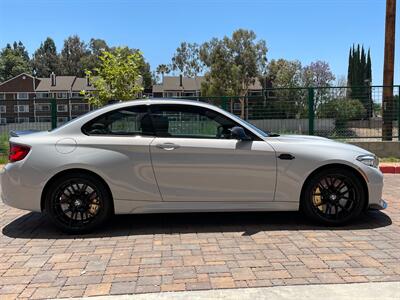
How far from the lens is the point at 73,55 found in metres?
118

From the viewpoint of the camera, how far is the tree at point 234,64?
63.0 metres

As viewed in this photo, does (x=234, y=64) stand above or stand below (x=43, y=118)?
above

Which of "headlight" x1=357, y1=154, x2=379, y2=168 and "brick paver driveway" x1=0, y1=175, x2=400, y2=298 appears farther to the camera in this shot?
"headlight" x1=357, y1=154, x2=379, y2=168

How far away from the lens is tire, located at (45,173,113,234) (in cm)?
587

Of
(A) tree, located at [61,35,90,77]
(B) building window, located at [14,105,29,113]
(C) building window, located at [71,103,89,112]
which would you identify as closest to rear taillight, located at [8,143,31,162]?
(B) building window, located at [14,105,29,113]

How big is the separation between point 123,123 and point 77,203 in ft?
3.81

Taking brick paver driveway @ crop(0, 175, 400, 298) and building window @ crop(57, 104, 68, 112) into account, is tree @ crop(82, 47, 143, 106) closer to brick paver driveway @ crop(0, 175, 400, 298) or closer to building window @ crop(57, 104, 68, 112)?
building window @ crop(57, 104, 68, 112)

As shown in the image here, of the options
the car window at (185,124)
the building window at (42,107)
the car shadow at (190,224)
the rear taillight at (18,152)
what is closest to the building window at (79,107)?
the building window at (42,107)

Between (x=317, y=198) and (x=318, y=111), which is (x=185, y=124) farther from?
(x=318, y=111)

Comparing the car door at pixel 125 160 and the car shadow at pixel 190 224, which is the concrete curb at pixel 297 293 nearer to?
the car shadow at pixel 190 224

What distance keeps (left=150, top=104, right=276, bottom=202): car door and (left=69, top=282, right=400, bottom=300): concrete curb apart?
6.61 ft

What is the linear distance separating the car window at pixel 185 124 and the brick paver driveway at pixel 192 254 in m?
1.21

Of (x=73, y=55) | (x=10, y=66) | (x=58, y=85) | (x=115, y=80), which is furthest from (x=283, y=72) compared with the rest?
(x=10, y=66)

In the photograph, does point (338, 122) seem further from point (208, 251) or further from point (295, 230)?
point (208, 251)
